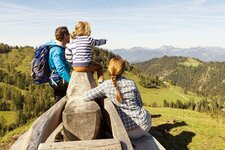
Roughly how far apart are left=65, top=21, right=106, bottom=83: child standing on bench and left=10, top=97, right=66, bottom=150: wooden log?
46.4 inches

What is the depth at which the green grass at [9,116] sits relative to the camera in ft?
407

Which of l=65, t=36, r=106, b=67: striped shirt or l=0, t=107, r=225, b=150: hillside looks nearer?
l=65, t=36, r=106, b=67: striped shirt

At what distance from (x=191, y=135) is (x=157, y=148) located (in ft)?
27.0

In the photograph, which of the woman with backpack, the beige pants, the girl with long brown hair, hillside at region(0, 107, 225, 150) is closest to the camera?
the girl with long brown hair

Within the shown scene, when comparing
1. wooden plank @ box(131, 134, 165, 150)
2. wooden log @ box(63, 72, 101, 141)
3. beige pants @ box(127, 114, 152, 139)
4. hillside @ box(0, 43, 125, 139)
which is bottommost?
hillside @ box(0, 43, 125, 139)

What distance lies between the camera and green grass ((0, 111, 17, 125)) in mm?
124175

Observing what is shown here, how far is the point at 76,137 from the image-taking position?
21.6ft

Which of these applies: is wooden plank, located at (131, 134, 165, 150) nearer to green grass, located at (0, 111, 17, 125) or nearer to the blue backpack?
the blue backpack

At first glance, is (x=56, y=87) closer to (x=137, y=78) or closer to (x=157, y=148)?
(x=157, y=148)

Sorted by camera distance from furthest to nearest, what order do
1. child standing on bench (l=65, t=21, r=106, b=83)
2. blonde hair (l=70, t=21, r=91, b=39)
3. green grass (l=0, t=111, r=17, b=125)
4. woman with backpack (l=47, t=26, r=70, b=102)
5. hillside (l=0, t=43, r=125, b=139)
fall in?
green grass (l=0, t=111, r=17, b=125) < hillside (l=0, t=43, r=125, b=139) < woman with backpack (l=47, t=26, r=70, b=102) < child standing on bench (l=65, t=21, r=106, b=83) < blonde hair (l=70, t=21, r=91, b=39)

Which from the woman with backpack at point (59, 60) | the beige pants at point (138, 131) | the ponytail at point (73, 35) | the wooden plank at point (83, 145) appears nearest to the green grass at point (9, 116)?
the woman with backpack at point (59, 60)

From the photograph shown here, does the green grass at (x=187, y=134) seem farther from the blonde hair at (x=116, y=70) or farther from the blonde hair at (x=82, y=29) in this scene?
the blonde hair at (x=82, y=29)

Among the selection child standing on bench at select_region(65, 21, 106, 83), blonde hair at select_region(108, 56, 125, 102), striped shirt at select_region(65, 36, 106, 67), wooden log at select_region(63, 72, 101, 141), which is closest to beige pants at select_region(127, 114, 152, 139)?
blonde hair at select_region(108, 56, 125, 102)

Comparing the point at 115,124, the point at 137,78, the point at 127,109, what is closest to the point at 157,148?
the point at 127,109
